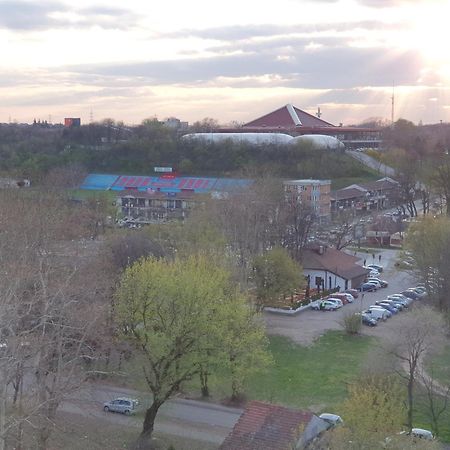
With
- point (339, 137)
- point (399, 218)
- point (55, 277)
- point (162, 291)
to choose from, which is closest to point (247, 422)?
point (162, 291)

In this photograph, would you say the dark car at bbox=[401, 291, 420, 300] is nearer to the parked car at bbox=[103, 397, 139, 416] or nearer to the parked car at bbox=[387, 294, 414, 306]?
the parked car at bbox=[387, 294, 414, 306]

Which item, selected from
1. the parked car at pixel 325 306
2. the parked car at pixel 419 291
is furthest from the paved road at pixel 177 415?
the parked car at pixel 419 291

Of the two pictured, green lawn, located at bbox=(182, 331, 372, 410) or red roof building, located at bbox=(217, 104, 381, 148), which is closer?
green lawn, located at bbox=(182, 331, 372, 410)

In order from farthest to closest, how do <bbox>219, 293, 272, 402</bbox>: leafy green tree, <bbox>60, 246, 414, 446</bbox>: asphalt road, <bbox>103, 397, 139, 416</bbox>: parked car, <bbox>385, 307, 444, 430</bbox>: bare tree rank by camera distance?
1. <bbox>103, 397, 139, 416</bbox>: parked car
2. <bbox>385, 307, 444, 430</bbox>: bare tree
3. <bbox>60, 246, 414, 446</bbox>: asphalt road
4. <bbox>219, 293, 272, 402</bbox>: leafy green tree

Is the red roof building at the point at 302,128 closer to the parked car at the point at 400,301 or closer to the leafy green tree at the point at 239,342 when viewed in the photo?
the parked car at the point at 400,301

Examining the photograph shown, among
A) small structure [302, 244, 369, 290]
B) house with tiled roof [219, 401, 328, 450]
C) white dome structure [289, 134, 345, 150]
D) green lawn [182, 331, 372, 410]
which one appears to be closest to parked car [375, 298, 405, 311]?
small structure [302, 244, 369, 290]

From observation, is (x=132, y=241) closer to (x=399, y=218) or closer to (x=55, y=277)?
(x=55, y=277)

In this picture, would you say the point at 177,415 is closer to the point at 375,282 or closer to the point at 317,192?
the point at 375,282
